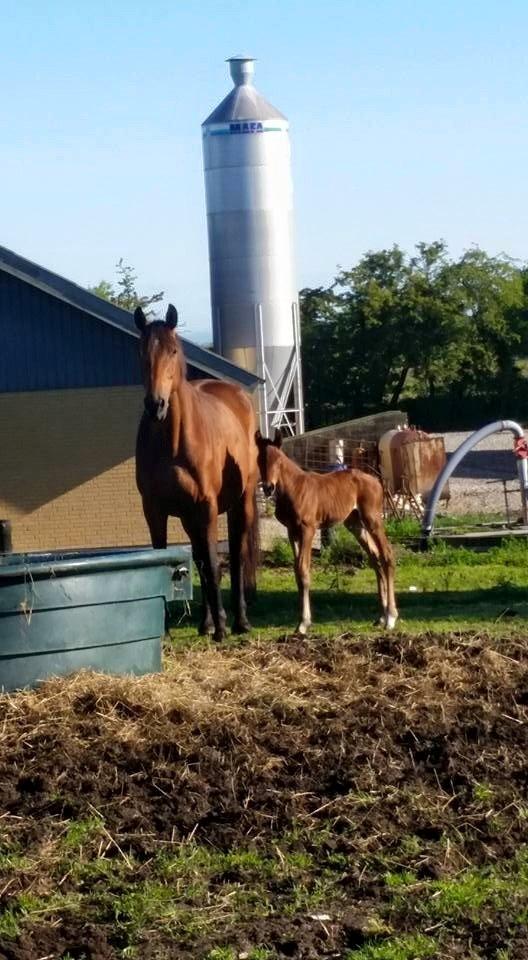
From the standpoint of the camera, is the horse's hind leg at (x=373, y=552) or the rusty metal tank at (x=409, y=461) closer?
the horse's hind leg at (x=373, y=552)

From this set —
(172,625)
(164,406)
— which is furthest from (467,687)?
(172,625)

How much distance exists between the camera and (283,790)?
6977 mm

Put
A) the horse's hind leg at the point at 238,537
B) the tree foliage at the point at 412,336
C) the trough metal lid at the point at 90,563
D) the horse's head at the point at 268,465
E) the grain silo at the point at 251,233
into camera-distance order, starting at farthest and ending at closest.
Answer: the tree foliage at the point at 412,336 → the grain silo at the point at 251,233 → the horse's hind leg at the point at 238,537 → the horse's head at the point at 268,465 → the trough metal lid at the point at 90,563

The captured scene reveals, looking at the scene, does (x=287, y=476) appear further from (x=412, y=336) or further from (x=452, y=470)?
(x=412, y=336)

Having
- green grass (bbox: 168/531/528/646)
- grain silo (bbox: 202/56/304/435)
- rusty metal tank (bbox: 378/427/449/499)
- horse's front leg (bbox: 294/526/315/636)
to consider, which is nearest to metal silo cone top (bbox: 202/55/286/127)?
grain silo (bbox: 202/56/304/435)

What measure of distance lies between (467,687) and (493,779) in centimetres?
189

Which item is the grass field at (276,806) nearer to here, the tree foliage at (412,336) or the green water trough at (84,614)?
the green water trough at (84,614)

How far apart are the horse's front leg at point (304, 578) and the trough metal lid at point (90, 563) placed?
8.06 feet

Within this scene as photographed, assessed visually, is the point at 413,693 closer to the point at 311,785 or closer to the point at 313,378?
the point at 311,785

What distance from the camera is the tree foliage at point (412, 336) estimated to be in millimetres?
50312

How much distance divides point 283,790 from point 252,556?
665 cm

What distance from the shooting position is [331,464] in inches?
858

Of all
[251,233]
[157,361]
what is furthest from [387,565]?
[251,233]

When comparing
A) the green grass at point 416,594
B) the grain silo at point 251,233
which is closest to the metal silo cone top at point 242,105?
the grain silo at point 251,233
